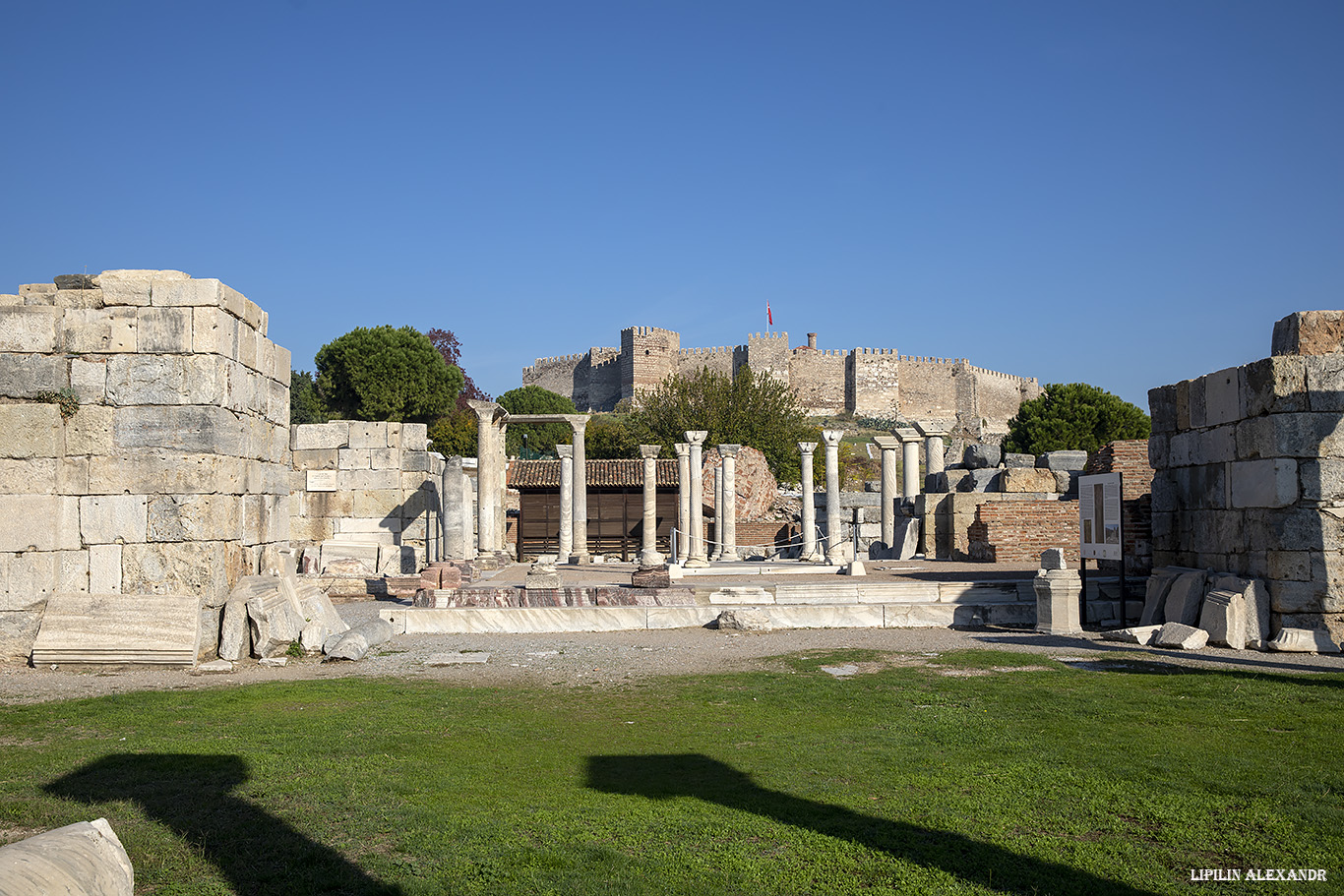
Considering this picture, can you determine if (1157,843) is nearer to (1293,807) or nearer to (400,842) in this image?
(1293,807)

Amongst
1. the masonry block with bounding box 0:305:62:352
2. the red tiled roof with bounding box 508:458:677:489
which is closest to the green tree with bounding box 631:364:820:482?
the red tiled roof with bounding box 508:458:677:489

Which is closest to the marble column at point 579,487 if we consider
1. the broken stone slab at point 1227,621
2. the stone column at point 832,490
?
the stone column at point 832,490

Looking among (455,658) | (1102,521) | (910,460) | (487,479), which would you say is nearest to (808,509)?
(910,460)

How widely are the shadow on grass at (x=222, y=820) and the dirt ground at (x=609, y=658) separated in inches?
120

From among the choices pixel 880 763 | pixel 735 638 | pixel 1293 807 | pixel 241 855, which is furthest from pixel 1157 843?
pixel 735 638

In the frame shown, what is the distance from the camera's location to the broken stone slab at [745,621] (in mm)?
12383

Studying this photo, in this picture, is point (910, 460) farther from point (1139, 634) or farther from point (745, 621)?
point (1139, 634)

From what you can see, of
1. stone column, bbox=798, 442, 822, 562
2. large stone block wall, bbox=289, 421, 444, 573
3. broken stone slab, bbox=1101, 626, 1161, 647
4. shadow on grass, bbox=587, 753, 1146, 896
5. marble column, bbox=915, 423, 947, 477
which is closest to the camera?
shadow on grass, bbox=587, 753, 1146, 896

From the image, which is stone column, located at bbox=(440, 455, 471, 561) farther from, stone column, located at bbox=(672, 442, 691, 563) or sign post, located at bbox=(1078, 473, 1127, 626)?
sign post, located at bbox=(1078, 473, 1127, 626)

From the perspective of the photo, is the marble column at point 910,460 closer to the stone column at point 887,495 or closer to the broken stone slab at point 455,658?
the stone column at point 887,495

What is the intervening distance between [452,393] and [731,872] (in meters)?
47.8

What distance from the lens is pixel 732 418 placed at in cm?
4775

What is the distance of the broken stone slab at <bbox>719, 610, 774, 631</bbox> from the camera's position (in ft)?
40.6

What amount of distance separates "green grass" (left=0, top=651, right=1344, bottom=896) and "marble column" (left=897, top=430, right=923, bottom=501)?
18.9 meters
